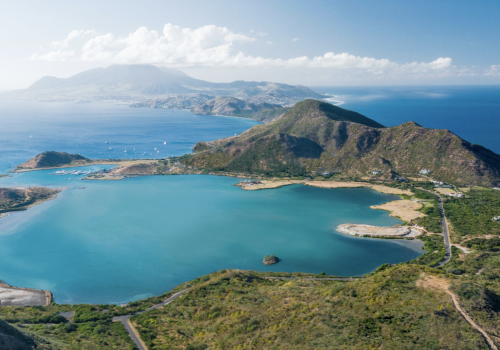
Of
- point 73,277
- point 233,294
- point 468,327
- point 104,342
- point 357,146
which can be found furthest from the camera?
point 357,146

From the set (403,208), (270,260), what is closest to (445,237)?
(403,208)

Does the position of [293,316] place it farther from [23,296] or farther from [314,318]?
[23,296]

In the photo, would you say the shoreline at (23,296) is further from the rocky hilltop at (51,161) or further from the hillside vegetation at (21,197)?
the rocky hilltop at (51,161)

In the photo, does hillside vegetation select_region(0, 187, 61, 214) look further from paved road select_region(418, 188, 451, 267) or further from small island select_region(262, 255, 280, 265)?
paved road select_region(418, 188, 451, 267)

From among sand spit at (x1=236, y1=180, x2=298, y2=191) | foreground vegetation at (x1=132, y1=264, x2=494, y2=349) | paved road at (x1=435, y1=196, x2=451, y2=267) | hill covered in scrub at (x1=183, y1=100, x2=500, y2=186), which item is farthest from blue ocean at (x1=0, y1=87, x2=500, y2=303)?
hill covered in scrub at (x1=183, y1=100, x2=500, y2=186)

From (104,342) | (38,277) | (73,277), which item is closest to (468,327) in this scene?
(104,342)

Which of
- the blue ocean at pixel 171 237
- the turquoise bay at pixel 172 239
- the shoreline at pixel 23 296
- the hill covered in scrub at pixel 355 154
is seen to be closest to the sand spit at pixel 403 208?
the blue ocean at pixel 171 237

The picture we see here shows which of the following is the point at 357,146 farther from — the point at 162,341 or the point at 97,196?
the point at 162,341
